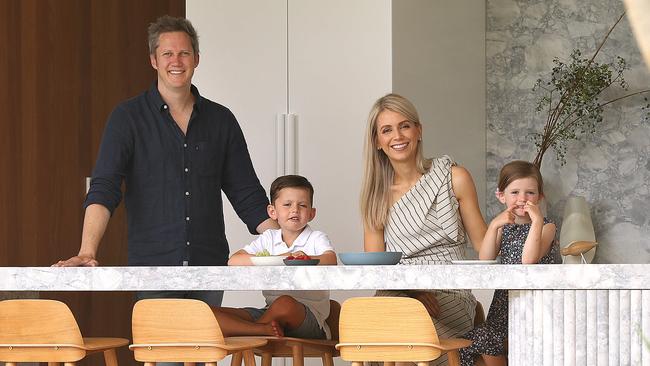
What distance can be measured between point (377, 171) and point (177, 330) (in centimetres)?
108

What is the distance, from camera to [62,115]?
4949mm

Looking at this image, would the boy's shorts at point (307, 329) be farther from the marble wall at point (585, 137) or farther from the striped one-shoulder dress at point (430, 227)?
the marble wall at point (585, 137)

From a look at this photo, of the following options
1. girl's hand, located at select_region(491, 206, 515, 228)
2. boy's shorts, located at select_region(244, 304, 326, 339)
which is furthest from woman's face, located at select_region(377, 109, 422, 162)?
boy's shorts, located at select_region(244, 304, 326, 339)

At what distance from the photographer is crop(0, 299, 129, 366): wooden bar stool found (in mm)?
3029

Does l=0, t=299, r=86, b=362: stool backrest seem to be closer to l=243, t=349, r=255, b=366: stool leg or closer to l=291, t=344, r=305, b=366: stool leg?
l=243, t=349, r=255, b=366: stool leg

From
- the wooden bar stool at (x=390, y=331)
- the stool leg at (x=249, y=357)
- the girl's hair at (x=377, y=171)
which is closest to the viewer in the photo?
the wooden bar stool at (x=390, y=331)

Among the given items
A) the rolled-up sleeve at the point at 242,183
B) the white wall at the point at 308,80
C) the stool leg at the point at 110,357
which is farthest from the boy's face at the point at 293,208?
the white wall at the point at 308,80

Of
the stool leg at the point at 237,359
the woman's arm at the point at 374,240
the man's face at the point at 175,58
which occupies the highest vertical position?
the man's face at the point at 175,58

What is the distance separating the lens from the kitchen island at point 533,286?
2641mm

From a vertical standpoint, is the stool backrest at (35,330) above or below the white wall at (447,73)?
below

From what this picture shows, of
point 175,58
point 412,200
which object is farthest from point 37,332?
point 412,200

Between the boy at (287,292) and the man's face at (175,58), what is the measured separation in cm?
49

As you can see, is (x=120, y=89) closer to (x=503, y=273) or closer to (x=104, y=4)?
(x=104, y=4)

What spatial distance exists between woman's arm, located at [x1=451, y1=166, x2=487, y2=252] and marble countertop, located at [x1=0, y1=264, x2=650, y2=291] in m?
0.98
